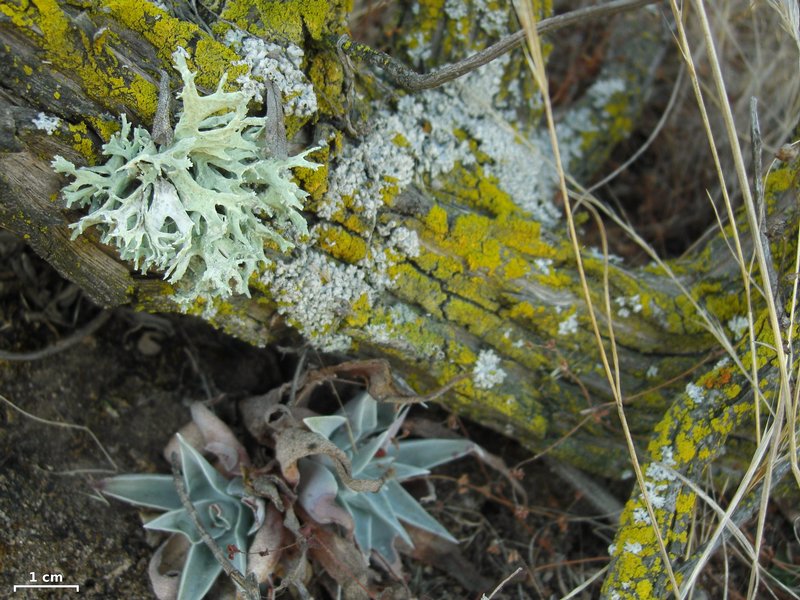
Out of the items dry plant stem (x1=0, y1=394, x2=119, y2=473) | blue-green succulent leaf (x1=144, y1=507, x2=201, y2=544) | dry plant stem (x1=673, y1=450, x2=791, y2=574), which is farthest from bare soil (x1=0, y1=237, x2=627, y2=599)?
dry plant stem (x1=673, y1=450, x2=791, y2=574)

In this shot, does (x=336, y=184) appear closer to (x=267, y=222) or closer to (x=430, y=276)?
(x=267, y=222)

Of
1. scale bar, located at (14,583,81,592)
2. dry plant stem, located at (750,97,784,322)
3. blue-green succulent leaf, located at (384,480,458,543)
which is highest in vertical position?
dry plant stem, located at (750,97,784,322)

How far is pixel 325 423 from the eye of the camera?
6.20ft

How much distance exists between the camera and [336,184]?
1.72 m

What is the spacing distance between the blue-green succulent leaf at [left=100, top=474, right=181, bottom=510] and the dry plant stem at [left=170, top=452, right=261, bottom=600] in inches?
1.4

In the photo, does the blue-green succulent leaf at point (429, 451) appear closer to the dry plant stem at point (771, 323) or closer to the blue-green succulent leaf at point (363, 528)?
the blue-green succulent leaf at point (363, 528)

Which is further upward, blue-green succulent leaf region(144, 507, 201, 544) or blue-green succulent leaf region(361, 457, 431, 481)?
blue-green succulent leaf region(361, 457, 431, 481)

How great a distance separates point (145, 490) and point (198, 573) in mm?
277

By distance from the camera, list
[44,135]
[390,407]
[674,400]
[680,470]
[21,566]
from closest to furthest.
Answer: [44,135]
[21,566]
[680,470]
[674,400]
[390,407]

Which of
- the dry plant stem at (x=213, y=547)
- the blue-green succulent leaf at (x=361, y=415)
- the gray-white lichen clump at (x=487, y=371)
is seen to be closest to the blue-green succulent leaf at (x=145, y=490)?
the dry plant stem at (x=213, y=547)

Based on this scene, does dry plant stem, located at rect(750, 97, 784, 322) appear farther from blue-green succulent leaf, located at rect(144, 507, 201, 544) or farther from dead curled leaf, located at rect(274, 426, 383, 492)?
blue-green succulent leaf, located at rect(144, 507, 201, 544)

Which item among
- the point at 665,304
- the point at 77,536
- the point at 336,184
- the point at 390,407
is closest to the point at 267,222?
the point at 336,184

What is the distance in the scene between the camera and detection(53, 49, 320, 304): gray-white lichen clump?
1.44 meters

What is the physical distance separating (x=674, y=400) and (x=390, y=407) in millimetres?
792
